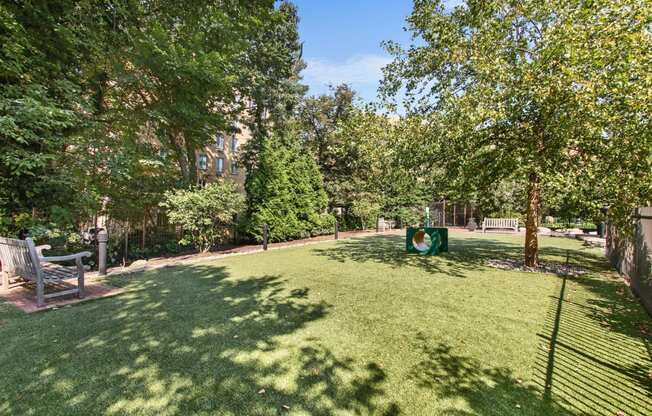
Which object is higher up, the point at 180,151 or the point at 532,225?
the point at 180,151

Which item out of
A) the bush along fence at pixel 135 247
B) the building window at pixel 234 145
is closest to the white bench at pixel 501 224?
the bush along fence at pixel 135 247

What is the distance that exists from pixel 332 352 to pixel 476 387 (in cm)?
148

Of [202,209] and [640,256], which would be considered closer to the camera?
[640,256]

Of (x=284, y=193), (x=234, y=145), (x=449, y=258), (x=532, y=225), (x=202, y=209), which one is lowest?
(x=449, y=258)

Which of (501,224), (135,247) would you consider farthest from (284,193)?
(501,224)

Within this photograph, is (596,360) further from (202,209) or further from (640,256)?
(202,209)

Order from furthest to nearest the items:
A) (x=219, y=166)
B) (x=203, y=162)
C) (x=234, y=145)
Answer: (x=234, y=145), (x=219, y=166), (x=203, y=162)

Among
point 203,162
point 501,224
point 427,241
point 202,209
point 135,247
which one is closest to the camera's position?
point 135,247

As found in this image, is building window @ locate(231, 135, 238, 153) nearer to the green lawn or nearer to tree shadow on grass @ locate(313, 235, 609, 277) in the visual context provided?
tree shadow on grass @ locate(313, 235, 609, 277)

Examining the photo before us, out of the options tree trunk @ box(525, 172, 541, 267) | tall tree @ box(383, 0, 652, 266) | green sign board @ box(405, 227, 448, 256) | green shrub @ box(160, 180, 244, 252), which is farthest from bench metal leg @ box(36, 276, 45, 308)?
tree trunk @ box(525, 172, 541, 267)

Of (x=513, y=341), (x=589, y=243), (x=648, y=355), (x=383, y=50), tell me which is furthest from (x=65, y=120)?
(x=589, y=243)

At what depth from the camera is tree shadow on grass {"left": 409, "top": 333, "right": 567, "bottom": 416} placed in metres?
2.52

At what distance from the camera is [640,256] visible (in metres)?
5.93

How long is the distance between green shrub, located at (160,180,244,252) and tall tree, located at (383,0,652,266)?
7.10 meters
